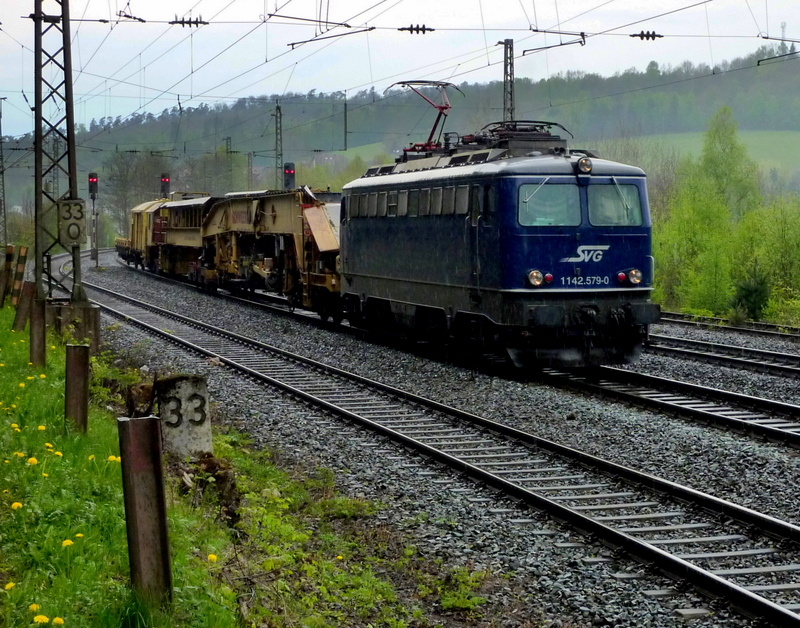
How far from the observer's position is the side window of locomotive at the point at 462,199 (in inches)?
591

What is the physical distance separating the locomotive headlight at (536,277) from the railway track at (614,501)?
2462mm

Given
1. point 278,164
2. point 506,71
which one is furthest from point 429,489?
point 278,164

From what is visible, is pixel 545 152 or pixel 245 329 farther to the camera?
pixel 245 329

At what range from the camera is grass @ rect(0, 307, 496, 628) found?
4.66 meters

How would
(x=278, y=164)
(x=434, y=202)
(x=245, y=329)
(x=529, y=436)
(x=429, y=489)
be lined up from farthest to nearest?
(x=278, y=164), (x=245, y=329), (x=434, y=202), (x=529, y=436), (x=429, y=489)

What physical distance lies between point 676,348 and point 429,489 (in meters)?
10.4

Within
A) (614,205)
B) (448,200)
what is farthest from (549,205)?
(448,200)

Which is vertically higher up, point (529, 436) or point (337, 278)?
point (337, 278)

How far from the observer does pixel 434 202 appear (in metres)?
16.1

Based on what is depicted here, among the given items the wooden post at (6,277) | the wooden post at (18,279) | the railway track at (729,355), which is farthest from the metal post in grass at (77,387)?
the wooden post at (6,277)

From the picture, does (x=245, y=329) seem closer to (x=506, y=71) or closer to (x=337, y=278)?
(x=337, y=278)

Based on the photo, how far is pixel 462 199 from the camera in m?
15.2

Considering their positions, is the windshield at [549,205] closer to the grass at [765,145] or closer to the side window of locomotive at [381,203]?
the side window of locomotive at [381,203]

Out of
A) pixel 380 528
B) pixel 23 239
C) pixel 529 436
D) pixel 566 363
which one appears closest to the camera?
pixel 380 528
